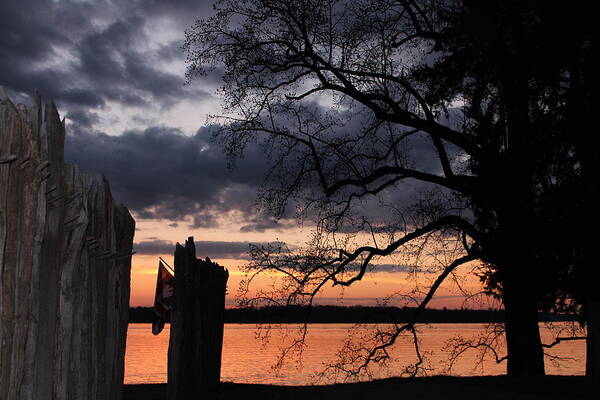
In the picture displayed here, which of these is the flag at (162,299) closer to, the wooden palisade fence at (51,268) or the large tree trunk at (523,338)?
the wooden palisade fence at (51,268)

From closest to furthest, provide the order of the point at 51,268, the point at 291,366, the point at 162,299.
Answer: the point at 51,268, the point at 162,299, the point at 291,366

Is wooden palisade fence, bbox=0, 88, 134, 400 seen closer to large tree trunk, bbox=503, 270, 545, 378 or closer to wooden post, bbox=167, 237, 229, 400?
wooden post, bbox=167, 237, 229, 400

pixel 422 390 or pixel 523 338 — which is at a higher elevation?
pixel 523 338

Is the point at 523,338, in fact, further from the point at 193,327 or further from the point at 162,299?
the point at 162,299

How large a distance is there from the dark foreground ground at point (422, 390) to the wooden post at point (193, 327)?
181 cm

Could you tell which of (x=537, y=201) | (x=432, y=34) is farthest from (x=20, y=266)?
(x=432, y=34)

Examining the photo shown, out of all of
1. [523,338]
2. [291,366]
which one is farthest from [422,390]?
[291,366]

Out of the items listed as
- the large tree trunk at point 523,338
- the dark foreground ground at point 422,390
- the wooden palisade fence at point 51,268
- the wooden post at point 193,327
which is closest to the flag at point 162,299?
the wooden post at point 193,327

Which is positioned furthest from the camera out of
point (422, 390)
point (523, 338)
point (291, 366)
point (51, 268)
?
point (291, 366)

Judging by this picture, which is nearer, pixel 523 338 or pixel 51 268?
pixel 51 268

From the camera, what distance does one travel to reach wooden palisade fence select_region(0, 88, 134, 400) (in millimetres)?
2826

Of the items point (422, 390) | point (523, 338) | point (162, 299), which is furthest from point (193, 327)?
point (523, 338)

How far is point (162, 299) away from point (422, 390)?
16.7ft

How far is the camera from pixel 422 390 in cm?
1090
